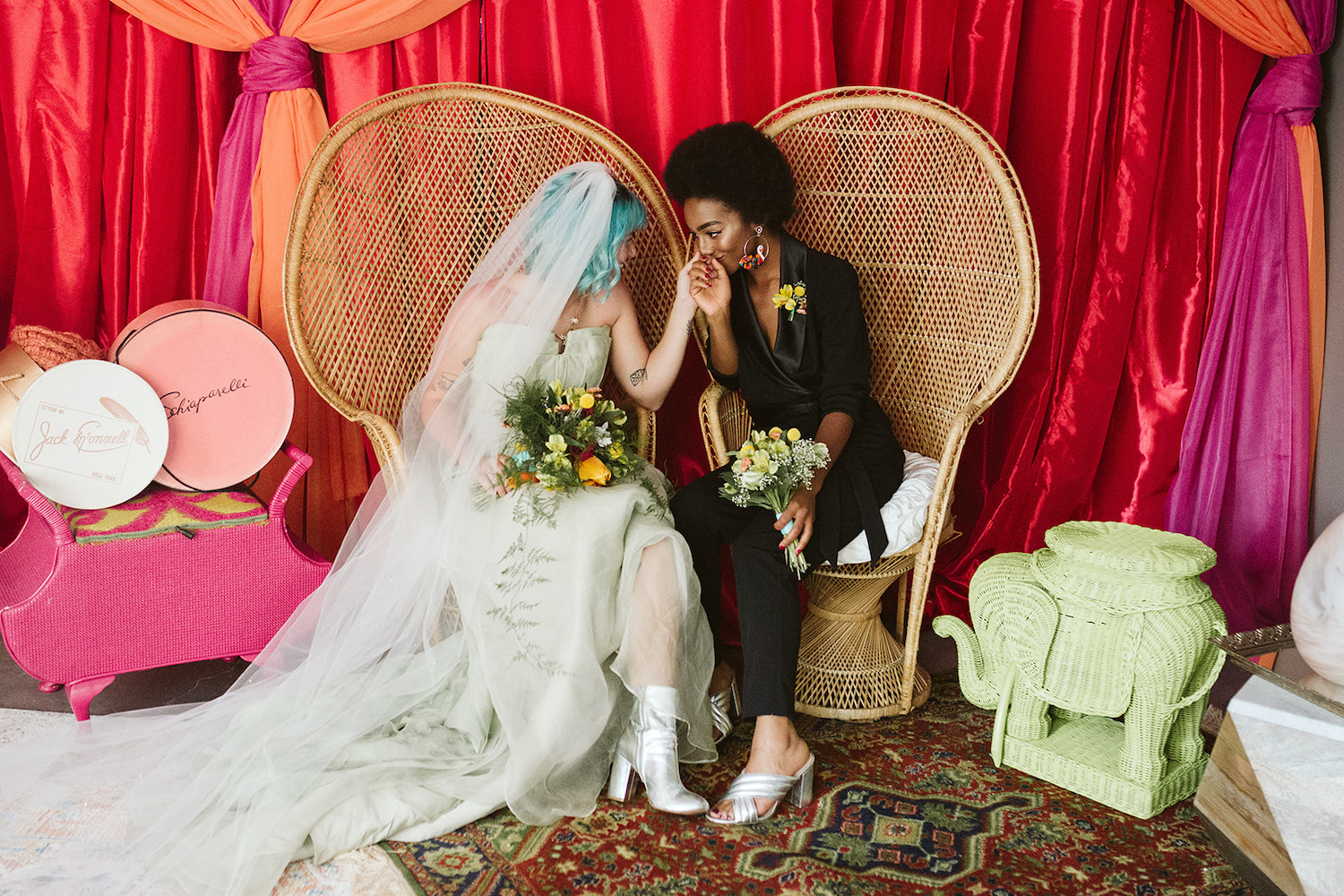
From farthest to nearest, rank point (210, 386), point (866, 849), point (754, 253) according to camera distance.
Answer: point (754, 253), point (210, 386), point (866, 849)

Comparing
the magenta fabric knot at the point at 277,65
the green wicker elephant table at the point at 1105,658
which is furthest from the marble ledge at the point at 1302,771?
the magenta fabric knot at the point at 277,65

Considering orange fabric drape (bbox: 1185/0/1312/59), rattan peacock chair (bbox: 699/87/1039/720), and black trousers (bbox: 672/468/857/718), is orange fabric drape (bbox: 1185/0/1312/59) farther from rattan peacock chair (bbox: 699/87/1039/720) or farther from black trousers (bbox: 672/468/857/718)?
black trousers (bbox: 672/468/857/718)

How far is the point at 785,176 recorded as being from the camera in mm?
2357

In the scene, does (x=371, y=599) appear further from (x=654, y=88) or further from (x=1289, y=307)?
(x=1289, y=307)

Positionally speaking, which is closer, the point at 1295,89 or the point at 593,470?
the point at 593,470

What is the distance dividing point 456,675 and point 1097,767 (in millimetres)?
1371

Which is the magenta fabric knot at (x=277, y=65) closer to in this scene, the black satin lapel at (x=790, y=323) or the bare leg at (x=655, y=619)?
the black satin lapel at (x=790, y=323)

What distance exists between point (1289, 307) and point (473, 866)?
95.8 inches

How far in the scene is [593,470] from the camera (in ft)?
6.74

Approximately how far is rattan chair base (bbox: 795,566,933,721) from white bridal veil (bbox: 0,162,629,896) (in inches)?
33.2

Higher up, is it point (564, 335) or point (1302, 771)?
point (564, 335)

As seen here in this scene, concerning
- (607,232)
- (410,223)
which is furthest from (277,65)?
(607,232)

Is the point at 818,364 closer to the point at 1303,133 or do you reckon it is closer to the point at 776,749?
the point at 776,749

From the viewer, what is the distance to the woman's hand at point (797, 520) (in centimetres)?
203
